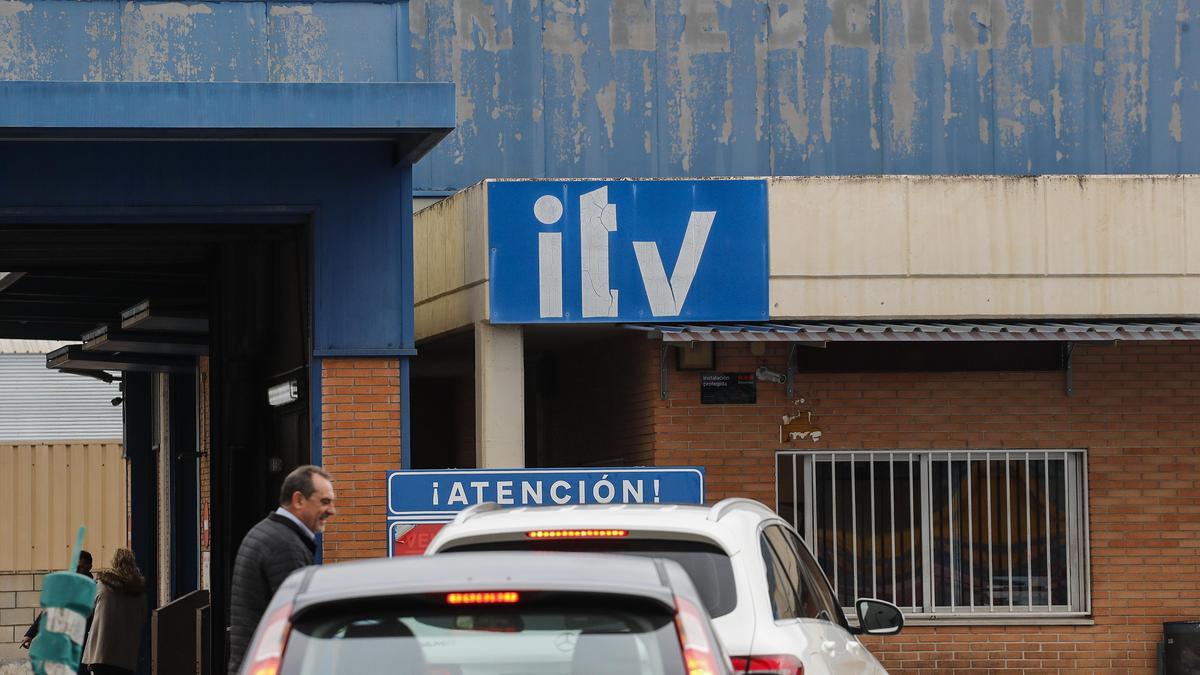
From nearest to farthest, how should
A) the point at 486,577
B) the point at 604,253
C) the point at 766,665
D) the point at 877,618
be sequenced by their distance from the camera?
the point at 486,577 < the point at 766,665 < the point at 877,618 < the point at 604,253

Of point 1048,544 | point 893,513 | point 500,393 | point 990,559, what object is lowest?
point 990,559

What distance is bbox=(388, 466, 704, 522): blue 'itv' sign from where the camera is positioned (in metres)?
11.4

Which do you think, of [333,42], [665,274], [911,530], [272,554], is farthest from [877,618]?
[333,42]

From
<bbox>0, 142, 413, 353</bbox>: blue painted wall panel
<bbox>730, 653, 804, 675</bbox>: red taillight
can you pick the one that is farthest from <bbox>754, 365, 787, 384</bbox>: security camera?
<bbox>730, 653, 804, 675</bbox>: red taillight

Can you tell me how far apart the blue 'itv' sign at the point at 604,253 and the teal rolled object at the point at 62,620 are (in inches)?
297

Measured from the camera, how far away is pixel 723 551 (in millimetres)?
6910

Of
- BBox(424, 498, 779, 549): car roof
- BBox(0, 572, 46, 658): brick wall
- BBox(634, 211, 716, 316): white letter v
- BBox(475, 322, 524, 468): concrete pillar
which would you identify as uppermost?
BBox(634, 211, 716, 316): white letter v

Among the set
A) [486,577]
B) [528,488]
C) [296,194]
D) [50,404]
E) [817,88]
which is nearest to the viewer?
[486,577]

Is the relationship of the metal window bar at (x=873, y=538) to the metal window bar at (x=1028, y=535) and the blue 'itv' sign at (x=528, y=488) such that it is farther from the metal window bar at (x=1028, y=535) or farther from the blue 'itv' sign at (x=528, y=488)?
the blue 'itv' sign at (x=528, y=488)

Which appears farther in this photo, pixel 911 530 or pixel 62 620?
pixel 911 530

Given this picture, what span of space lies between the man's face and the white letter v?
5879 mm

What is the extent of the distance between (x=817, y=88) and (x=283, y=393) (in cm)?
562

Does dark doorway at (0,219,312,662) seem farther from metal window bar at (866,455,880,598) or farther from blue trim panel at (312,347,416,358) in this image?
metal window bar at (866,455,880,598)

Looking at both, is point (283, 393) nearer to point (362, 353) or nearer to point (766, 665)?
point (362, 353)
